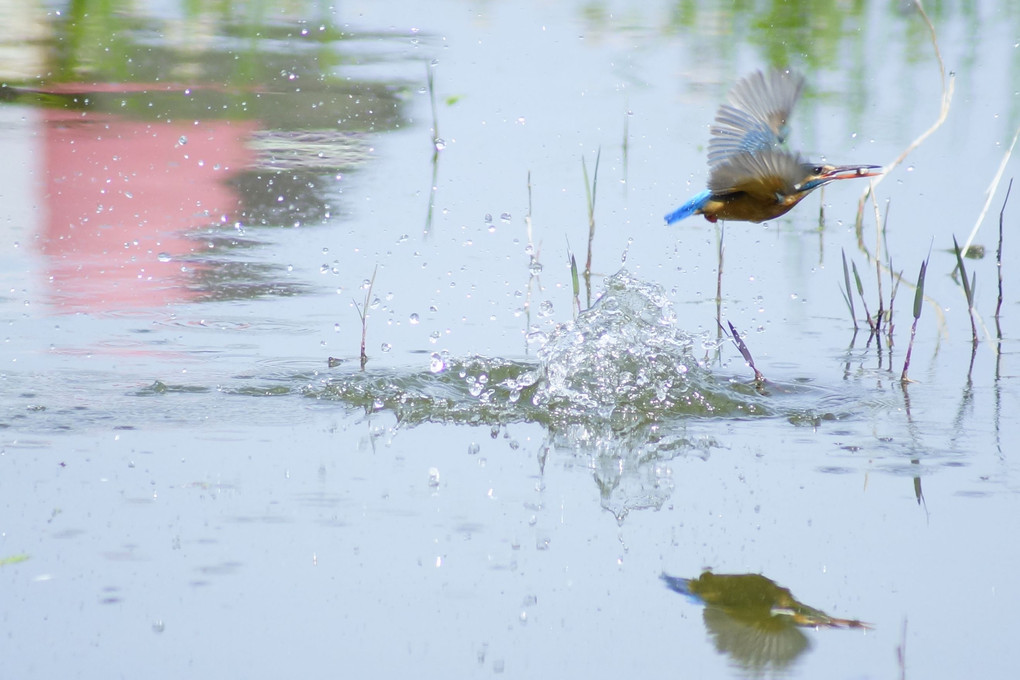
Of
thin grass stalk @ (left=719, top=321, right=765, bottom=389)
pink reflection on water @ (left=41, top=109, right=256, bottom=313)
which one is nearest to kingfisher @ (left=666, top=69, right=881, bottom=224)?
thin grass stalk @ (left=719, top=321, right=765, bottom=389)

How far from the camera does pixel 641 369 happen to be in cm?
407

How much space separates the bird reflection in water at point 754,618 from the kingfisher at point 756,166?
144cm

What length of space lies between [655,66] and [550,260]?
145 inches

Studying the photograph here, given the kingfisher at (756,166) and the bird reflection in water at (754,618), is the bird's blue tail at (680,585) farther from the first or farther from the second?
the kingfisher at (756,166)

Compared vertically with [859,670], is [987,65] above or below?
above

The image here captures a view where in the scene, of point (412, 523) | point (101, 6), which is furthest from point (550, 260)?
point (101, 6)

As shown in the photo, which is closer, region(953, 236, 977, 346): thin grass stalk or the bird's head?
the bird's head

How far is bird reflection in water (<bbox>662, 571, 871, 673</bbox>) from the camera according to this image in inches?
97.5

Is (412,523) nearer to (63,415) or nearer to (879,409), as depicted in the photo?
(63,415)

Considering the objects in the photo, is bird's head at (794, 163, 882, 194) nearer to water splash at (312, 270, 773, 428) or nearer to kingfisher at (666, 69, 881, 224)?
kingfisher at (666, 69, 881, 224)

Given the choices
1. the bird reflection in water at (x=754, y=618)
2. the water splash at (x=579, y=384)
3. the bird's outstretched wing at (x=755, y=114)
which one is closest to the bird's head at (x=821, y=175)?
the bird's outstretched wing at (x=755, y=114)

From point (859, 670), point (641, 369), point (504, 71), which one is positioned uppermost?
point (504, 71)

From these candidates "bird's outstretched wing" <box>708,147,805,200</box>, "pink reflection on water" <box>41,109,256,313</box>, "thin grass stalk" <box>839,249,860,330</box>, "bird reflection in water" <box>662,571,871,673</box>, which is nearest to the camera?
"bird reflection in water" <box>662,571,871,673</box>

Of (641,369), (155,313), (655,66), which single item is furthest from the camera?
(655,66)
